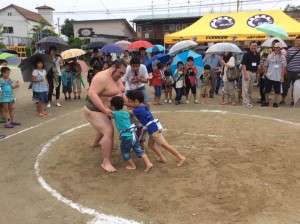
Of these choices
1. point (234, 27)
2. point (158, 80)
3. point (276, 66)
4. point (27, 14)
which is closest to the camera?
point (276, 66)

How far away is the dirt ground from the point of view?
3.21 metres

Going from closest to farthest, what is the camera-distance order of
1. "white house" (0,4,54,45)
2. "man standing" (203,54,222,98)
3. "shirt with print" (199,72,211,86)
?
"shirt with print" (199,72,211,86) < "man standing" (203,54,222,98) < "white house" (0,4,54,45)

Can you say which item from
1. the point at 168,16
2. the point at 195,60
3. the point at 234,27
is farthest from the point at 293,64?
the point at 168,16

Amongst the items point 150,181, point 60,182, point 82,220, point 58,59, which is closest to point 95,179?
point 60,182

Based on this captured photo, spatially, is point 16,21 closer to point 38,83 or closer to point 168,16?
point 168,16

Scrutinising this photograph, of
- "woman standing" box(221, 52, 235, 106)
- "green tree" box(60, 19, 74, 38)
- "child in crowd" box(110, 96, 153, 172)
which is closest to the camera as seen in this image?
"child in crowd" box(110, 96, 153, 172)

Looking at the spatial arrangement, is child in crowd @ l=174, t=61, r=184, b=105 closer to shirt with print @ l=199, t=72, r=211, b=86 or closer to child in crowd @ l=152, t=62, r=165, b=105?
child in crowd @ l=152, t=62, r=165, b=105

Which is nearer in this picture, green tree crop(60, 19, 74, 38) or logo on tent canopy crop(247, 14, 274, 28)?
logo on tent canopy crop(247, 14, 274, 28)

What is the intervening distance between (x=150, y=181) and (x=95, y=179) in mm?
712

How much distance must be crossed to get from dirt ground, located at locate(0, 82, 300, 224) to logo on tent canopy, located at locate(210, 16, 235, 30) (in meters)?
6.69

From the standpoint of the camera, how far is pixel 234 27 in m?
12.1

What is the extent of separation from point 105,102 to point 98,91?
0.93 ft

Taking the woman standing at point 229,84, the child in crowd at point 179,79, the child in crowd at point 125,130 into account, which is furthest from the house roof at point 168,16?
the child in crowd at point 125,130

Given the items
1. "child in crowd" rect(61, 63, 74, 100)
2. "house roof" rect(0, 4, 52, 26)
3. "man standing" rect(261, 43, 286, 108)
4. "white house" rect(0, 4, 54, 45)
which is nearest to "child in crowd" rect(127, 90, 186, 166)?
"man standing" rect(261, 43, 286, 108)
